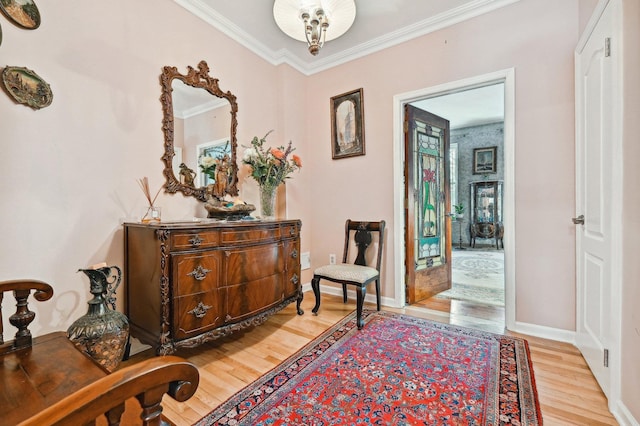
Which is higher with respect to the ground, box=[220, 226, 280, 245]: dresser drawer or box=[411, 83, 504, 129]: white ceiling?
box=[411, 83, 504, 129]: white ceiling

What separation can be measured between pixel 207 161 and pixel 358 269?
1.75m

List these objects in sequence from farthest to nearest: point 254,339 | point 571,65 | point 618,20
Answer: point 254,339 < point 571,65 < point 618,20

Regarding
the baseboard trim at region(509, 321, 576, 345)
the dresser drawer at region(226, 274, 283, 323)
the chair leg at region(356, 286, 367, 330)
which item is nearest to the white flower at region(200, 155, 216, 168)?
the dresser drawer at region(226, 274, 283, 323)

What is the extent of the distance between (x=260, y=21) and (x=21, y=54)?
1.86 m

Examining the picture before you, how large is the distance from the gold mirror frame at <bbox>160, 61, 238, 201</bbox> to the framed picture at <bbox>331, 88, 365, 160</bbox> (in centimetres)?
120

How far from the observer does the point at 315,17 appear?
171 cm

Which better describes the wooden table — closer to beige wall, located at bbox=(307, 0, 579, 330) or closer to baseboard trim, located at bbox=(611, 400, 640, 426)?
baseboard trim, located at bbox=(611, 400, 640, 426)

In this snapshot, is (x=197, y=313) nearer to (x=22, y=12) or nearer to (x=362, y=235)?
(x=362, y=235)

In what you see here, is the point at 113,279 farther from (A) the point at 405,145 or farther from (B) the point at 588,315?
(B) the point at 588,315

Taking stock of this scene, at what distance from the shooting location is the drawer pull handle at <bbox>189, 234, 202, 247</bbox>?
1831mm

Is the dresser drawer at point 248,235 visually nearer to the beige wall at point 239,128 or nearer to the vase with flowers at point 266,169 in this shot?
the vase with flowers at point 266,169

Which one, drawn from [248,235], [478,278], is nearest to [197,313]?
[248,235]

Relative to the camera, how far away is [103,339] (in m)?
1.55

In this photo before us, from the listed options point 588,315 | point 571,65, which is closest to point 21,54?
point 571,65
